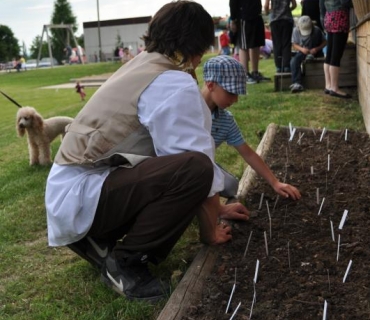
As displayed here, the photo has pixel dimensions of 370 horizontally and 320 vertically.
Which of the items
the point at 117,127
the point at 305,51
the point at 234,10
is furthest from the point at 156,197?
the point at 234,10

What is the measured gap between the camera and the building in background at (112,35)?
206ft

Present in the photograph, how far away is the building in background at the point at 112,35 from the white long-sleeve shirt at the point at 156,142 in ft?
195

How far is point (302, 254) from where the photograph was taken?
259 centimetres

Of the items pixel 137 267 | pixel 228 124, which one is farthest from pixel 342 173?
pixel 137 267

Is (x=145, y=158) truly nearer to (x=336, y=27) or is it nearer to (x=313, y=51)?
(x=336, y=27)

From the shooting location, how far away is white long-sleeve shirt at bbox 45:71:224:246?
2271 millimetres

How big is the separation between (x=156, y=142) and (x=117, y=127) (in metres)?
0.19

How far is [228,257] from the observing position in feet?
8.66

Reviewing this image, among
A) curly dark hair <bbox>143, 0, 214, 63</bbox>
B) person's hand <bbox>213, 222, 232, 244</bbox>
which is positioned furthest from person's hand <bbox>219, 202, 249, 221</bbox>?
curly dark hair <bbox>143, 0, 214, 63</bbox>

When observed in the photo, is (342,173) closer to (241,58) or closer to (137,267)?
(137,267)

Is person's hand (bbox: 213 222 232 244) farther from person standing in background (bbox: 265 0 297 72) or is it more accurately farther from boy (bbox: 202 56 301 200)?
person standing in background (bbox: 265 0 297 72)

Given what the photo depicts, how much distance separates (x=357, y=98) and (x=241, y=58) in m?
2.48

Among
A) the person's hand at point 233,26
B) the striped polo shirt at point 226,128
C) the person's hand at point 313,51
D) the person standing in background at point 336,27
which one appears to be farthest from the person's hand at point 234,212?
the person's hand at point 233,26

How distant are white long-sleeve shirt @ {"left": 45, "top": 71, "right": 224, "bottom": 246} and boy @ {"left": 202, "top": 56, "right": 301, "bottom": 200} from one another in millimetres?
502
